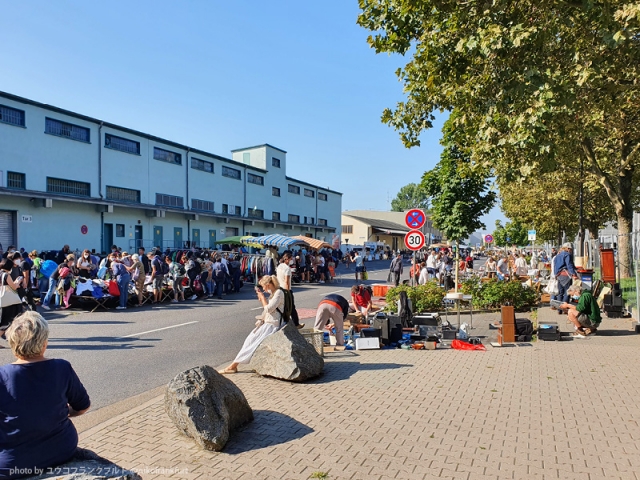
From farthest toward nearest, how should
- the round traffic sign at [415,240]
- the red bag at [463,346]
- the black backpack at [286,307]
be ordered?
the round traffic sign at [415,240] → the red bag at [463,346] → the black backpack at [286,307]

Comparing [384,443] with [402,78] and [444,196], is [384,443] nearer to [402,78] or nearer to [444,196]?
→ [402,78]

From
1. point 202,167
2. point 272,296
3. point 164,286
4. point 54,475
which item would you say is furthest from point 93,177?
point 54,475

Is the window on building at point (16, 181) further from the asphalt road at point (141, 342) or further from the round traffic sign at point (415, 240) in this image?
the round traffic sign at point (415, 240)

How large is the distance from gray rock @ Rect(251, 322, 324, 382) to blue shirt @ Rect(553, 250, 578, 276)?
10298 millimetres

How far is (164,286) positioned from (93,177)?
14371 mm

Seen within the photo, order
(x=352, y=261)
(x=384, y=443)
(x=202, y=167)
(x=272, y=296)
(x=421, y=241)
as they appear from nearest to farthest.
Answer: (x=384, y=443)
(x=272, y=296)
(x=421, y=241)
(x=202, y=167)
(x=352, y=261)

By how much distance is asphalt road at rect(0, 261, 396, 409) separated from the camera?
24.0 feet

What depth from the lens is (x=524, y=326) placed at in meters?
10.2

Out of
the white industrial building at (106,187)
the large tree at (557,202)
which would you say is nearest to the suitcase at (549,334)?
the large tree at (557,202)

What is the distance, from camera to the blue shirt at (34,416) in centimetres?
288

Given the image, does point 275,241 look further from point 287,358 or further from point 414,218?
point 287,358

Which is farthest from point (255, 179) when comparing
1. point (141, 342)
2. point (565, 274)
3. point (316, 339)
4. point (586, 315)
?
point (316, 339)

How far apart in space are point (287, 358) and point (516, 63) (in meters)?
6.18

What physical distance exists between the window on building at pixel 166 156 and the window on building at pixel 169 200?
2.56m
